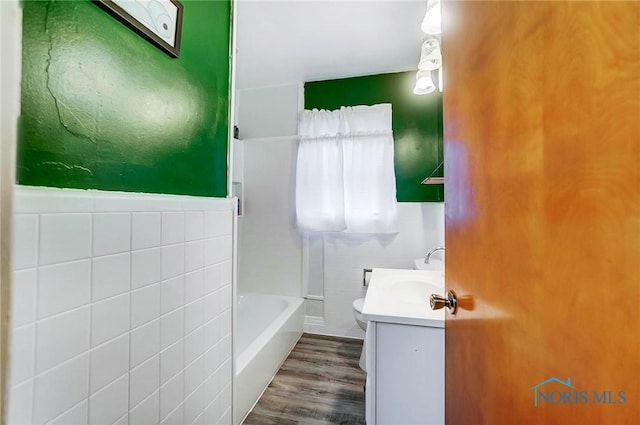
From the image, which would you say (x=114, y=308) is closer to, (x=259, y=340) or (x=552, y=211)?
(x=552, y=211)

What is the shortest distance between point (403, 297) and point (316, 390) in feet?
2.96

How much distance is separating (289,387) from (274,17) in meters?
2.48

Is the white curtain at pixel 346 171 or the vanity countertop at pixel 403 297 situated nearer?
the vanity countertop at pixel 403 297

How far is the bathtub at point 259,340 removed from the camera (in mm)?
1503

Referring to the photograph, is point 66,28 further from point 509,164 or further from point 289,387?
point 289,387

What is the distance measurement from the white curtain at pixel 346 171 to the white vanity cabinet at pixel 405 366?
1.30 metres

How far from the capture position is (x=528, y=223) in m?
0.45

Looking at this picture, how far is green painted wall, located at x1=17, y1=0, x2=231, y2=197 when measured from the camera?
0.57 m

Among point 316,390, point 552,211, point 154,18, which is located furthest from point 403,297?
point 154,18

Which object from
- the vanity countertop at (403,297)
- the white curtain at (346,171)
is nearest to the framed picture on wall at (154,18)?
the vanity countertop at (403,297)

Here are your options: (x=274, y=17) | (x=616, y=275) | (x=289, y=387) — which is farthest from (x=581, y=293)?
(x=274, y=17)

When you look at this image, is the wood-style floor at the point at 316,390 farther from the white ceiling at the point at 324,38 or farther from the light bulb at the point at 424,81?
the white ceiling at the point at 324,38

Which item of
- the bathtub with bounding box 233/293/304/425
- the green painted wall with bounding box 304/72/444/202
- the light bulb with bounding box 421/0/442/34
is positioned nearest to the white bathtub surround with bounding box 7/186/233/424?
the bathtub with bounding box 233/293/304/425

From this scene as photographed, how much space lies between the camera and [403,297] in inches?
59.1
